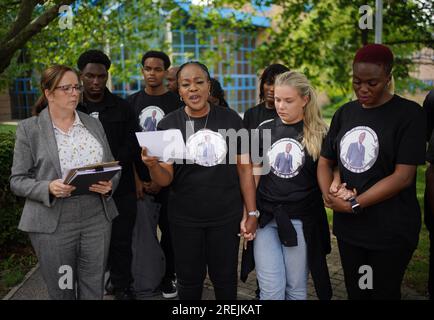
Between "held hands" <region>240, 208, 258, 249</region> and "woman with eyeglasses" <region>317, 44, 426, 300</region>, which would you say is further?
"held hands" <region>240, 208, 258, 249</region>

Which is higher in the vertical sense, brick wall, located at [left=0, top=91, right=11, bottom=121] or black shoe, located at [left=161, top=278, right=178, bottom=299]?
brick wall, located at [left=0, top=91, right=11, bottom=121]

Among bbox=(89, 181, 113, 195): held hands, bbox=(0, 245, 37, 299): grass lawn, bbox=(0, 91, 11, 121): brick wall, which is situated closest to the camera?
bbox=(89, 181, 113, 195): held hands

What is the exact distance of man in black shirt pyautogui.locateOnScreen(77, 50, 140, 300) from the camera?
12.0 feet

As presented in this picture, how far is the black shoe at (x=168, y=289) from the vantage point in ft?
13.7

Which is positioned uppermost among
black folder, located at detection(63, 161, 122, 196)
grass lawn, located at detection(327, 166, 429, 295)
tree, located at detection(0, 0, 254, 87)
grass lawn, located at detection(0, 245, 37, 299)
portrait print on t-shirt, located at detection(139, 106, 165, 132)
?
tree, located at detection(0, 0, 254, 87)

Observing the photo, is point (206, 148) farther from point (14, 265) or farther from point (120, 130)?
point (14, 265)

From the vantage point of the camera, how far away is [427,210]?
3.20 meters

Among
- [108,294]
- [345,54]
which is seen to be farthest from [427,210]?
[345,54]

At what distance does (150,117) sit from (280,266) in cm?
196

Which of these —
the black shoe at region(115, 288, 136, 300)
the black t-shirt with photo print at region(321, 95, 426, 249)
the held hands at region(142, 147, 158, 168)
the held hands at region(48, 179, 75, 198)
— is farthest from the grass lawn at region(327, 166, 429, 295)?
the held hands at region(48, 179, 75, 198)

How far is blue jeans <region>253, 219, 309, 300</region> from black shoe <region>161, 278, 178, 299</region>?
52.1 inches

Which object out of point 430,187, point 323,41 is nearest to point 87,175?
point 430,187

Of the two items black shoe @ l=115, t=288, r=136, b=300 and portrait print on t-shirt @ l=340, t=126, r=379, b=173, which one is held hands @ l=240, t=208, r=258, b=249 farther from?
black shoe @ l=115, t=288, r=136, b=300
